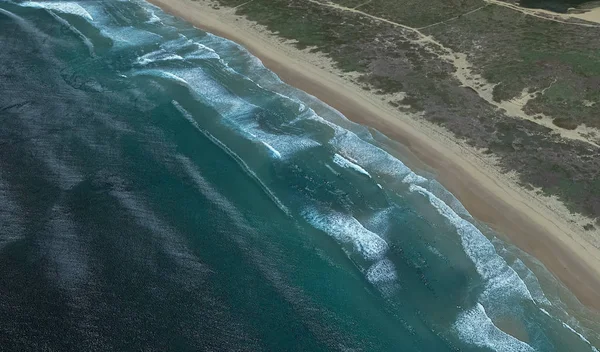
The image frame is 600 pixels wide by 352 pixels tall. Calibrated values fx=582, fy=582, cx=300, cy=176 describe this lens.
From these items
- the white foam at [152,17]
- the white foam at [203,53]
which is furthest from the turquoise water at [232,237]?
the white foam at [152,17]

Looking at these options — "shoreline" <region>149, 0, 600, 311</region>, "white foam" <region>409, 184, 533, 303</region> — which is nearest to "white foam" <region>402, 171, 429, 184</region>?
"shoreline" <region>149, 0, 600, 311</region>

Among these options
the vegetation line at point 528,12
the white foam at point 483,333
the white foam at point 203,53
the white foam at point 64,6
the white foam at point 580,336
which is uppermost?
the vegetation line at point 528,12

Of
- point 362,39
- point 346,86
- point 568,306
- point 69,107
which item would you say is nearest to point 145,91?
point 69,107

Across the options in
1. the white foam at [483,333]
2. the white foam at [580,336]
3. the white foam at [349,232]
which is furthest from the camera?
the white foam at [349,232]

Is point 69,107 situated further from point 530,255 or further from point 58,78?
point 530,255

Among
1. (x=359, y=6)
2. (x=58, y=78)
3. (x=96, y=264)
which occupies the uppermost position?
(x=359, y=6)

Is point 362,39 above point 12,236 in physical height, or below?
above

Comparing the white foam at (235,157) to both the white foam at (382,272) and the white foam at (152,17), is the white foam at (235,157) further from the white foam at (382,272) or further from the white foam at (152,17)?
the white foam at (152,17)
